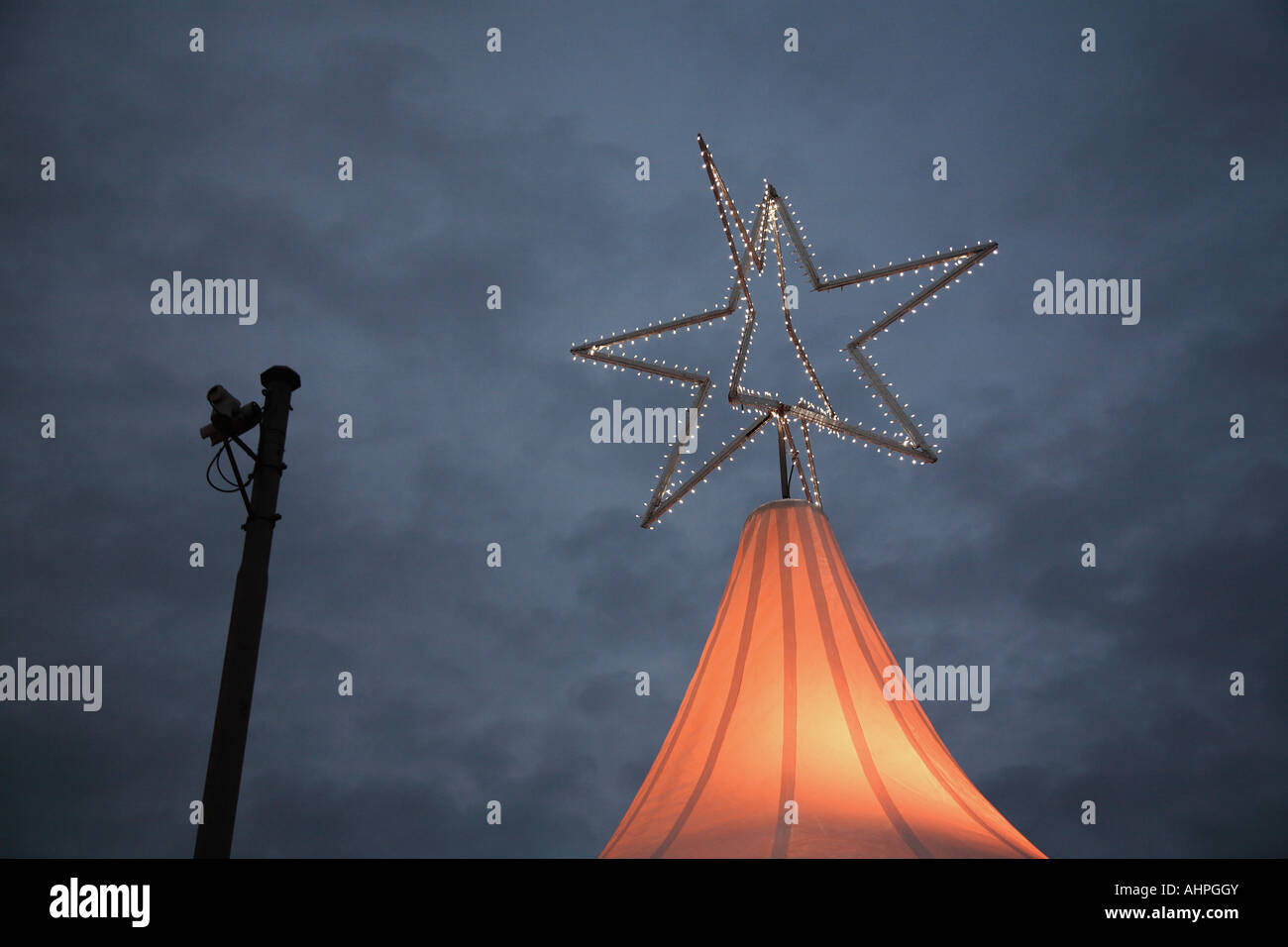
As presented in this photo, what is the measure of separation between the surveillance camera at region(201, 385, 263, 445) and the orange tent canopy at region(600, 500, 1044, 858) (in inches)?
123

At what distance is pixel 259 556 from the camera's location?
375cm

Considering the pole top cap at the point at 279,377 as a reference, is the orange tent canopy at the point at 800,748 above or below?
below

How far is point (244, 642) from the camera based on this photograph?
3.57 m

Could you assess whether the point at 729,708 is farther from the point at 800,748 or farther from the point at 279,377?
the point at 279,377

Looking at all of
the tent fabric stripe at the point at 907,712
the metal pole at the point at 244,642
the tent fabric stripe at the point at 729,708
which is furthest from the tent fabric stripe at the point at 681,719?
the metal pole at the point at 244,642

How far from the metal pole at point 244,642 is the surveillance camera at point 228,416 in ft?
0.50

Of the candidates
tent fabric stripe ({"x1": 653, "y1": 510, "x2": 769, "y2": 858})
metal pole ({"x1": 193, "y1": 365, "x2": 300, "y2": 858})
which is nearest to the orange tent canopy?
tent fabric stripe ({"x1": 653, "y1": 510, "x2": 769, "y2": 858})

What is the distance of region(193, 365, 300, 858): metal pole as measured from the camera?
10.8 ft

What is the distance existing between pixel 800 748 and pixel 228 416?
3.68m

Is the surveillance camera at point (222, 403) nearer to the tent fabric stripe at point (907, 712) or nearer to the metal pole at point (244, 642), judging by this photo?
the metal pole at point (244, 642)

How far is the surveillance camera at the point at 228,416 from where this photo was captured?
4266 mm

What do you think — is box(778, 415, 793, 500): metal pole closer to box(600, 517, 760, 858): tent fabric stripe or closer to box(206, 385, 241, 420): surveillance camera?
box(600, 517, 760, 858): tent fabric stripe
